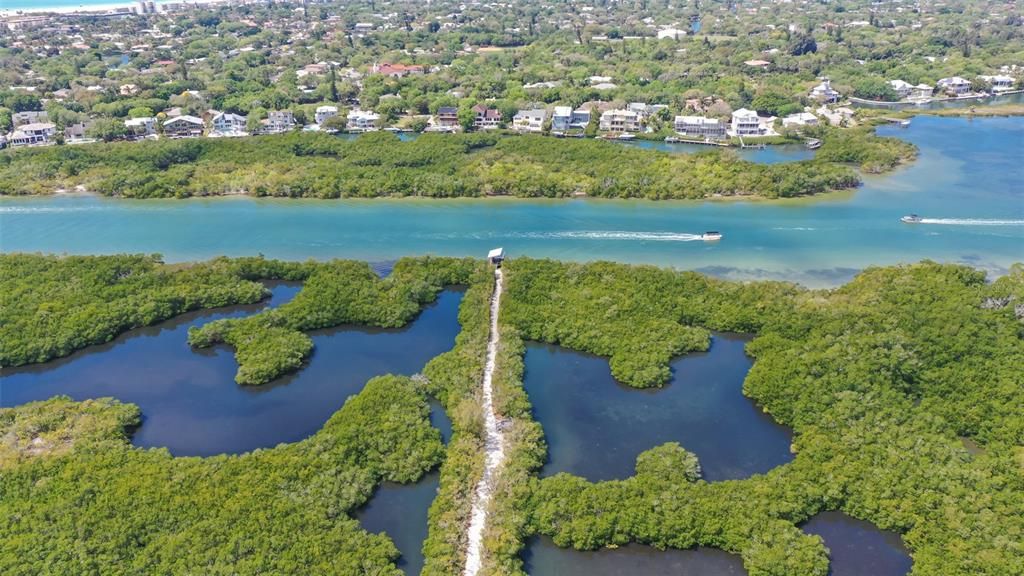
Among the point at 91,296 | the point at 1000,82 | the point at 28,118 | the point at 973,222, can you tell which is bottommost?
the point at 91,296

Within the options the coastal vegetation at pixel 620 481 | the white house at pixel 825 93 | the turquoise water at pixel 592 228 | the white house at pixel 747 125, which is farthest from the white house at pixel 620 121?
the coastal vegetation at pixel 620 481

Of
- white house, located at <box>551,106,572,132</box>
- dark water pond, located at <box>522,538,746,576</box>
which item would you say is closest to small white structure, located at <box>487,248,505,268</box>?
dark water pond, located at <box>522,538,746,576</box>

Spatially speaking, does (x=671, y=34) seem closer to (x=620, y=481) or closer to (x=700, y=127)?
(x=700, y=127)

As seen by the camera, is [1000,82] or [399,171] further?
[1000,82]

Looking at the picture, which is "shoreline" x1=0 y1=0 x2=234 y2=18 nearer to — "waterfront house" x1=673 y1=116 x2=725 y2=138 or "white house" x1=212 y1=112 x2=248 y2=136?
"white house" x1=212 y1=112 x2=248 y2=136

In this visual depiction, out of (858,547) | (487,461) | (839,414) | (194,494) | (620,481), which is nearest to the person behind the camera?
(858,547)

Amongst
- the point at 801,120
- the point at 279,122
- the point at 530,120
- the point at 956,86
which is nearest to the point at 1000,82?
the point at 956,86

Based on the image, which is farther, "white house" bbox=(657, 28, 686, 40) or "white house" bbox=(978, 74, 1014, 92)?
"white house" bbox=(657, 28, 686, 40)
